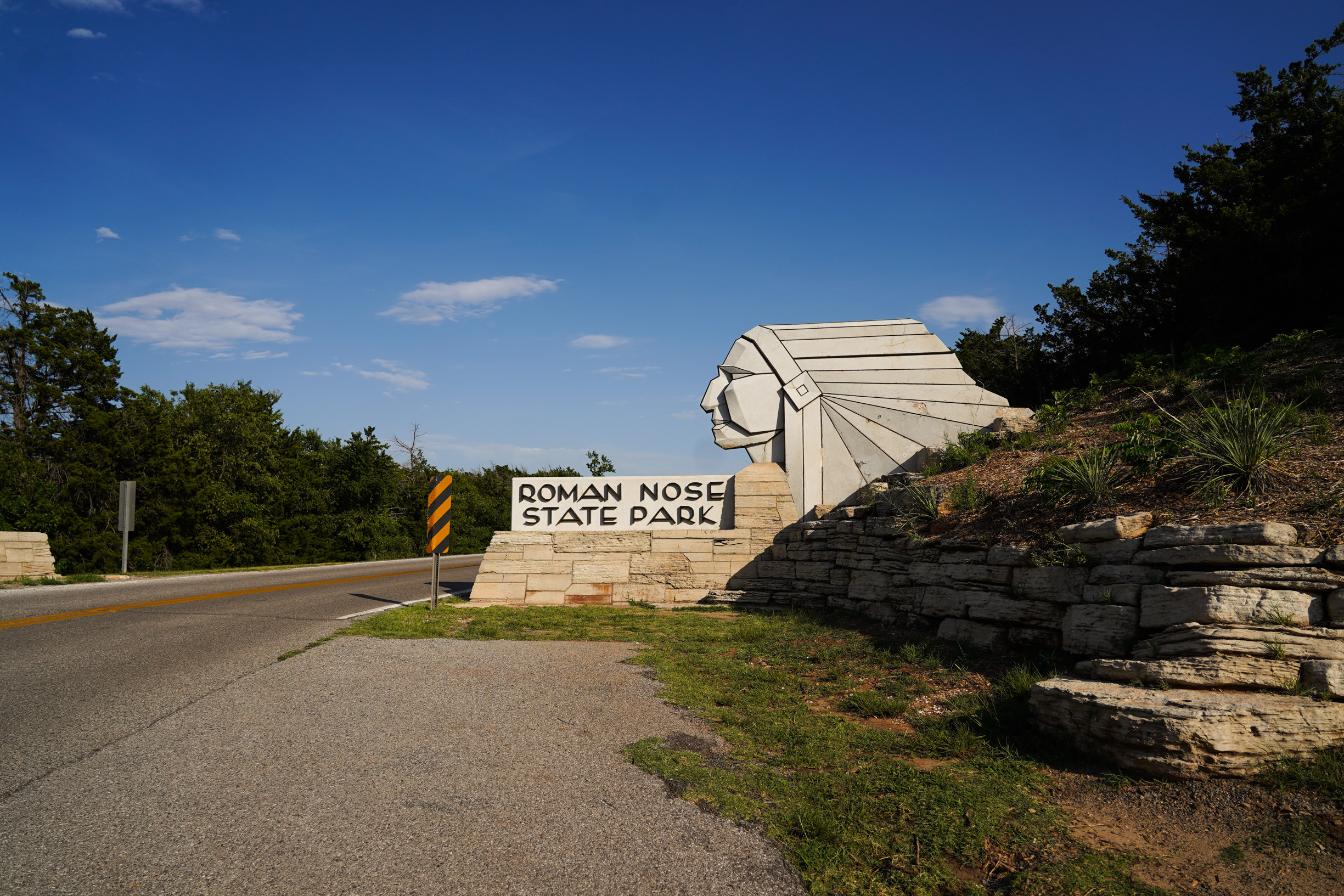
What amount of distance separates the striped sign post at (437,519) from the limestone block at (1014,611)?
830 cm

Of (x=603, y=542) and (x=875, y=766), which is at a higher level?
(x=603, y=542)

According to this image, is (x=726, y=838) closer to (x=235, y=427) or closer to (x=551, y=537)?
(x=551, y=537)

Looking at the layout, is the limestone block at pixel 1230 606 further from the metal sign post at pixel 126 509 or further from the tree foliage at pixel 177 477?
the tree foliage at pixel 177 477

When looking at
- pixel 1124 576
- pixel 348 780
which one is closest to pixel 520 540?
pixel 348 780

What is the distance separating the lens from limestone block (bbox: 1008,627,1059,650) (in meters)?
6.19

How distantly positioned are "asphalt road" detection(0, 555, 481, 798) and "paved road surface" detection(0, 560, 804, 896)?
4 cm

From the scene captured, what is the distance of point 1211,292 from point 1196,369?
21.9 ft

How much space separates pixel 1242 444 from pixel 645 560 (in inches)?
359

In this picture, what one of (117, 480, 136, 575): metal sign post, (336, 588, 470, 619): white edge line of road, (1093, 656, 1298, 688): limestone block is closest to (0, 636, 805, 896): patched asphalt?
(1093, 656, 1298, 688): limestone block

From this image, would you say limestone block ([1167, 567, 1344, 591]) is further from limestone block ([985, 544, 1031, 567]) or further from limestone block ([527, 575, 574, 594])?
limestone block ([527, 575, 574, 594])

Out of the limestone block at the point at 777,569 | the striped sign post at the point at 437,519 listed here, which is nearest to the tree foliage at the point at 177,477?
the striped sign post at the point at 437,519

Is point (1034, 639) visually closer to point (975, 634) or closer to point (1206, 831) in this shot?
point (975, 634)

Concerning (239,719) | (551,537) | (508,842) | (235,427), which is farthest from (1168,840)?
(235,427)

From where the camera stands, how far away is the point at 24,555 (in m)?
15.7
